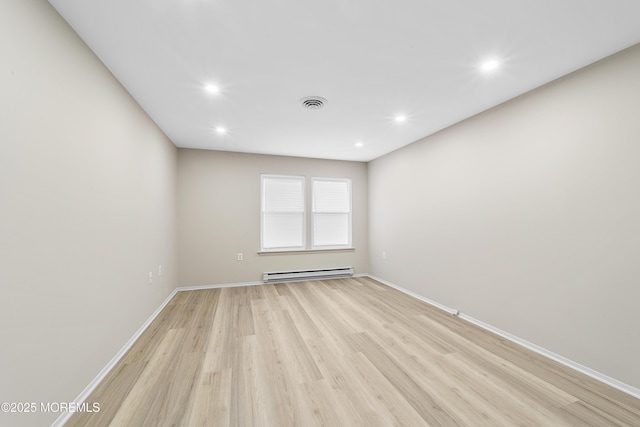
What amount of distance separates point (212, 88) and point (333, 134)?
67.4 inches

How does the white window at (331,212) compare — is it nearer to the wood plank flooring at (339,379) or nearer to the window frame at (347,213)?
the window frame at (347,213)

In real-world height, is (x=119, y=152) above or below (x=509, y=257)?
above

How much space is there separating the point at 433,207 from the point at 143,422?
3630 mm

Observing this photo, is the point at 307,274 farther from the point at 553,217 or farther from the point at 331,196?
the point at 553,217

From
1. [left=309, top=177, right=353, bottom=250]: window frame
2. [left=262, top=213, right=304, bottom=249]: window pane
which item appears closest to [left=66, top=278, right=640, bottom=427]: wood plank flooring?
[left=262, top=213, right=304, bottom=249]: window pane

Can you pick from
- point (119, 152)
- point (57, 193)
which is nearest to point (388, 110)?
point (119, 152)

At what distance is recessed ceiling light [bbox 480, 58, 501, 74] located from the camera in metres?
1.90

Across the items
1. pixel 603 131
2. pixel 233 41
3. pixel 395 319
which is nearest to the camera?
pixel 233 41

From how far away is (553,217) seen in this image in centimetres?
216

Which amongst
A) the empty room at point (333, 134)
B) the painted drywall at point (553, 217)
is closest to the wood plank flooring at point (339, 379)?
the empty room at point (333, 134)

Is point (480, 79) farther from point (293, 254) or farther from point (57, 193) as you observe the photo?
point (293, 254)

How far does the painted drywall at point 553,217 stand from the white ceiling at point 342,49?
29cm

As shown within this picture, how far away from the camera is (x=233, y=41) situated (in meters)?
1.66

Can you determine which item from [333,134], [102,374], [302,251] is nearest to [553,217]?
[333,134]
